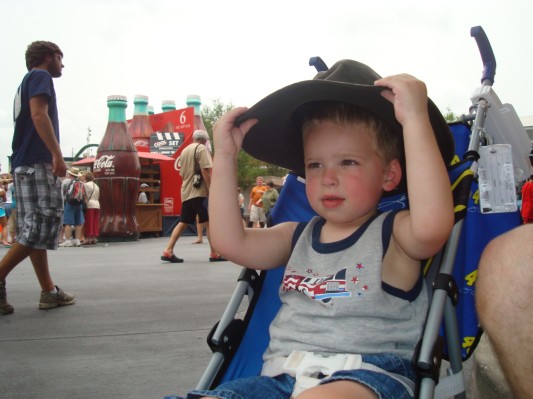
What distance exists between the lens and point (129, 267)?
765cm

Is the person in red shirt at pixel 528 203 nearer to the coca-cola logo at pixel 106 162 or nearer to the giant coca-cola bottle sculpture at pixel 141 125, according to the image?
the coca-cola logo at pixel 106 162

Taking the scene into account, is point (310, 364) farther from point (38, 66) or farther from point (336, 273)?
point (38, 66)

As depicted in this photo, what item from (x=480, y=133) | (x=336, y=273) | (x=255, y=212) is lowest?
(x=255, y=212)

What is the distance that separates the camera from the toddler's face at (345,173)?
1839 mm

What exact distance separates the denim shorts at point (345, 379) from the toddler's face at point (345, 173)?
466mm

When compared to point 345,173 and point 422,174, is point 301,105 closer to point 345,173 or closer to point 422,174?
point 345,173

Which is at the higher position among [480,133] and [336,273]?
[480,133]

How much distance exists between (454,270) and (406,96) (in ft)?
2.54

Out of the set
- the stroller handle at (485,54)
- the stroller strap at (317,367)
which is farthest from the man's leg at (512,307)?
the stroller handle at (485,54)

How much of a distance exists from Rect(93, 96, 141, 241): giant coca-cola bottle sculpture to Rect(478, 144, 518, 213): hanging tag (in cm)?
1302

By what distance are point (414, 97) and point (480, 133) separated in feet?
1.97

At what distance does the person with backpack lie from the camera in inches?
476

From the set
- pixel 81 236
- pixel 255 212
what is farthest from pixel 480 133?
pixel 255 212

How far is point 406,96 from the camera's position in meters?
1.67
